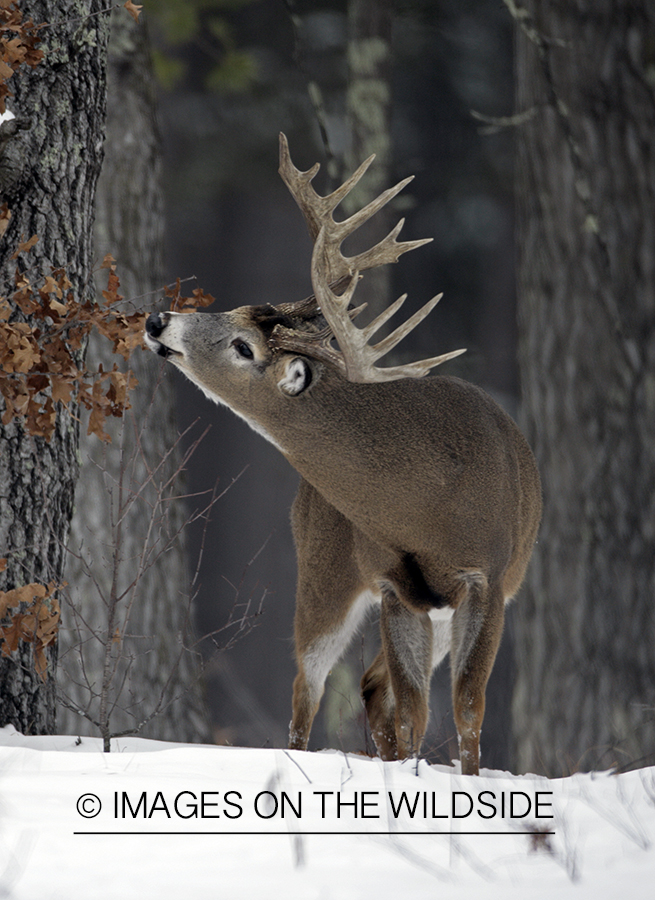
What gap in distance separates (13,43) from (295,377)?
1.55 m

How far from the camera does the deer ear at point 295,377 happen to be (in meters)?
4.21

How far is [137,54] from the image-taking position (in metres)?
6.98

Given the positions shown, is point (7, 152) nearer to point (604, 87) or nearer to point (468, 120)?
point (604, 87)

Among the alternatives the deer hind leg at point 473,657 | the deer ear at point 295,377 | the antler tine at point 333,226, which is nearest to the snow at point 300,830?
the deer hind leg at point 473,657

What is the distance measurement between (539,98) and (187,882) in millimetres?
5519

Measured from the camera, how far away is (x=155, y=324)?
4.21m

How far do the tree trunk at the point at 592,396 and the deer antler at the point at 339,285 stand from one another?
2318 millimetres

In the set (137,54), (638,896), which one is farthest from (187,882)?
(137,54)

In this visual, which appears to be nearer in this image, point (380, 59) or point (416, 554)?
point (416, 554)

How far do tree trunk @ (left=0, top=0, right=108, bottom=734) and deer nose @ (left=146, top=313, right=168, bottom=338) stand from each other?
14.6 inches

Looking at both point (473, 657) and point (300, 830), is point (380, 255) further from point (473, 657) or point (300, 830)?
point (300, 830)

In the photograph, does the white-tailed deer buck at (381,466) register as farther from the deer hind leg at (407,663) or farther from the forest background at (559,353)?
the forest background at (559,353)

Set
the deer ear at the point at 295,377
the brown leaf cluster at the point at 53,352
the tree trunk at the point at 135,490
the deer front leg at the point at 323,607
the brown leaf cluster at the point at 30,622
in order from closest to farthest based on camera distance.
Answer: the brown leaf cluster at the point at 53,352 < the brown leaf cluster at the point at 30,622 < the deer ear at the point at 295,377 < the deer front leg at the point at 323,607 < the tree trunk at the point at 135,490

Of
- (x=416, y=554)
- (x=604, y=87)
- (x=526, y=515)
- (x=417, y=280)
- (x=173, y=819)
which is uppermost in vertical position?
(x=417, y=280)
